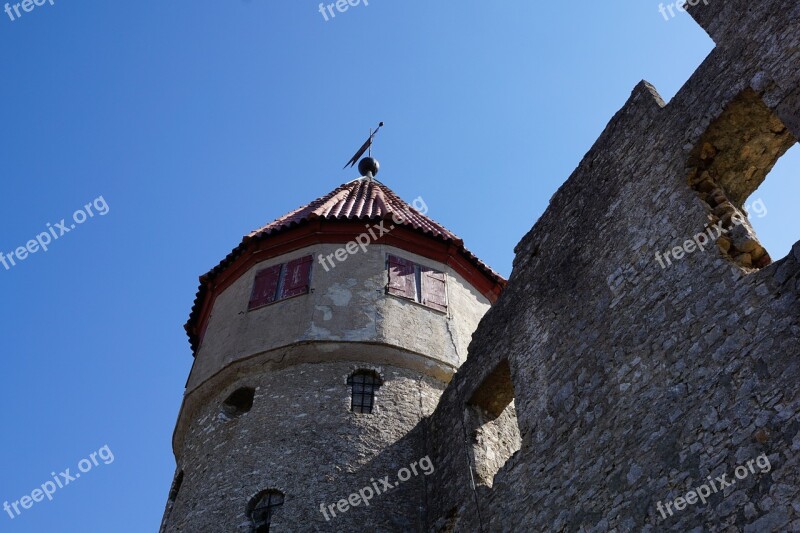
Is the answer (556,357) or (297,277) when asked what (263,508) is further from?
(556,357)

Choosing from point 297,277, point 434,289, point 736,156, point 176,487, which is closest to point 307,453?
point 176,487

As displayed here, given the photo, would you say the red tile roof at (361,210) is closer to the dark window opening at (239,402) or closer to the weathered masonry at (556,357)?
the weathered masonry at (556,357)

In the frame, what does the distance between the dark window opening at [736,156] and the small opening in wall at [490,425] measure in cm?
334

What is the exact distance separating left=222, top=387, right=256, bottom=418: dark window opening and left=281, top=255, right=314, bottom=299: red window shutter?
172 cm

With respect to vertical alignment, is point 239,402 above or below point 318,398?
above

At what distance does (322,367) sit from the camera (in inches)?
455

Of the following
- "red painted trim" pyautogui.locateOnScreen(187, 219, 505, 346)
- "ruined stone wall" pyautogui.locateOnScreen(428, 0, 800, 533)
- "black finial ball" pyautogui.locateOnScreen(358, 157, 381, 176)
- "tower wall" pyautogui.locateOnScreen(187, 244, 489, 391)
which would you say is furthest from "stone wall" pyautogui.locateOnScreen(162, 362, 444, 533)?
"black finial ball" pyautogui.locateOnScreen(358, 157, 381, 176)

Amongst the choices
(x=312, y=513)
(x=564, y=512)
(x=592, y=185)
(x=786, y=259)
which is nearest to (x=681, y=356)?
(x=786, y=259)

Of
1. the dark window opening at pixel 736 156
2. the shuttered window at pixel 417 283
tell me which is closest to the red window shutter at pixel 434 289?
the shuttered window at pixel 417 283

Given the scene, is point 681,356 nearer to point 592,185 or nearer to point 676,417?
point 676,417

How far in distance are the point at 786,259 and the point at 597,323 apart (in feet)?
7.38

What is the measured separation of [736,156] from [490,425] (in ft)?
15.6

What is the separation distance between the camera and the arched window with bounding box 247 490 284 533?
9742 mm

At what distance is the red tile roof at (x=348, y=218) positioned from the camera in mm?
13609
